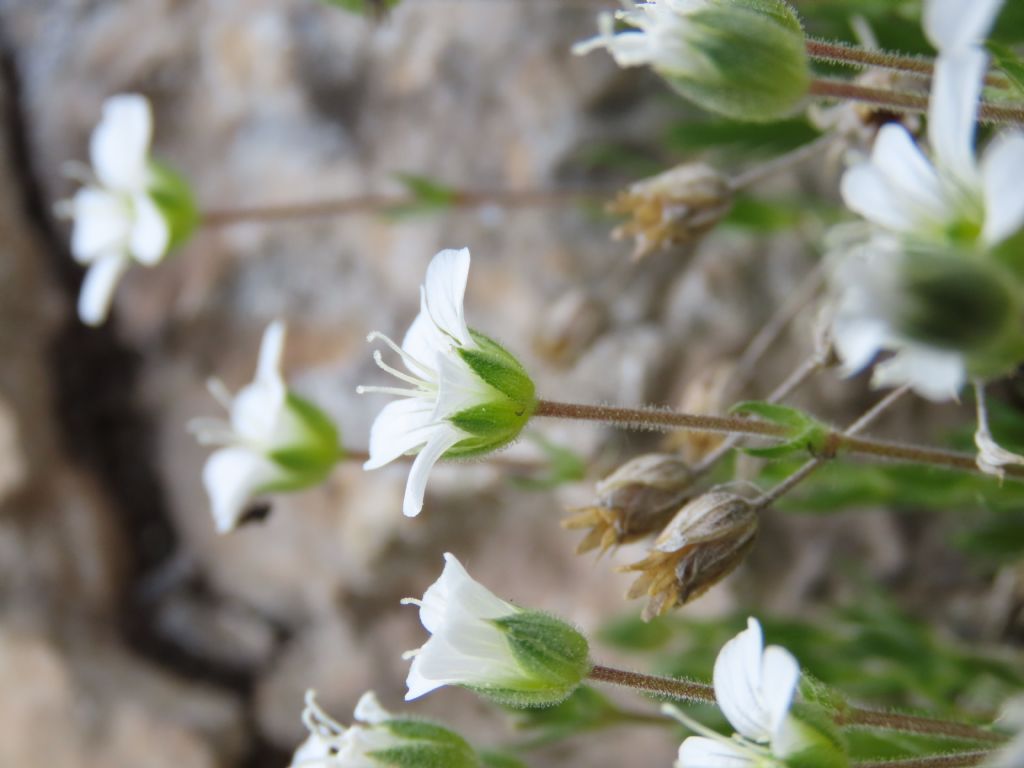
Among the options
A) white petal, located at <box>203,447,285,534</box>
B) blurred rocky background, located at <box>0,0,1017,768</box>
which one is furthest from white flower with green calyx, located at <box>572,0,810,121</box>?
blurred rocky background, located at <box>0,0,1017,768</box>

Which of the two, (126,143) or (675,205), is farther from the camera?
(126,143)

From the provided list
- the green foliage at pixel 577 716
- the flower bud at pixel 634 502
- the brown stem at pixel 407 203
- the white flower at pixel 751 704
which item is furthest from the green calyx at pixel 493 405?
the brown stem at pixel 407 203

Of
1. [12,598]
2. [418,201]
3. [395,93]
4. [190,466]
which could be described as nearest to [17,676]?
[12,598]

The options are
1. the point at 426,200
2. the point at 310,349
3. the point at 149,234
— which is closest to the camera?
the point at 149,234

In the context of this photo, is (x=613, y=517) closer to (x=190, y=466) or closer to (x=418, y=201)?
(x=418, y=201)

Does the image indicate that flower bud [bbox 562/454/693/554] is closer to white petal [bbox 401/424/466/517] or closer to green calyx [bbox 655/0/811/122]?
white petal [bbox 401/424/466/517]

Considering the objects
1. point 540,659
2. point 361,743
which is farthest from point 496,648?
point 361,743

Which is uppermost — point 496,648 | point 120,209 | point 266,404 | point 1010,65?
point 1010,65

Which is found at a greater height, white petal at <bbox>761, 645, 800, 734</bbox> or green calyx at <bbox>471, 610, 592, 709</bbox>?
white petal at <bbox>761, 645, 800, 734</bbox>

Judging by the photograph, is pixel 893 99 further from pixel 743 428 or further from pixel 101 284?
pixel 101 284
